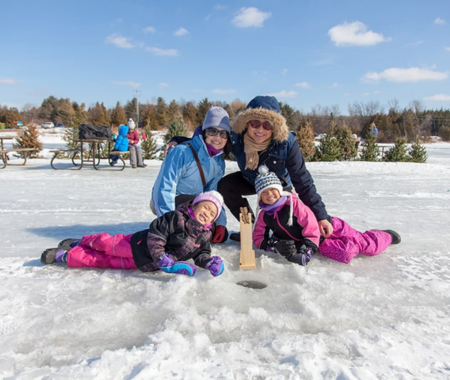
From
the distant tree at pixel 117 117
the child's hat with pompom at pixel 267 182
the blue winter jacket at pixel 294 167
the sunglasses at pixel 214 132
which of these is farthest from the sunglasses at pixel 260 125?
the distant tree at pixel 117 117

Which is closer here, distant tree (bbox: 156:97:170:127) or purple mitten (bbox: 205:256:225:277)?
purple mitten (bbox: 205:256:225:277)

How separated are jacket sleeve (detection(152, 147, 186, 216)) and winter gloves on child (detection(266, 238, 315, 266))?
95 centimetres

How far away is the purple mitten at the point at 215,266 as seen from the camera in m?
2.42

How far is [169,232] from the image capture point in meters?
2.54

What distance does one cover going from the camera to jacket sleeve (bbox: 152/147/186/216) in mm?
2951

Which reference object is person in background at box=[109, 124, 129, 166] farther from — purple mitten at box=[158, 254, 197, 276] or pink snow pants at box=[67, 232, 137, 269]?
purple mitten at box=[158, 254, 197, 276]

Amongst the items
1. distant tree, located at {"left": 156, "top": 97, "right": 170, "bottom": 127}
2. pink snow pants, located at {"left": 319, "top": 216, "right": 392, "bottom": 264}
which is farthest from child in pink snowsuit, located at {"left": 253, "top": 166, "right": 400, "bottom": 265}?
distant tree, located at {"left": 156, "top": 97, "right": 170, "bottom": 127}

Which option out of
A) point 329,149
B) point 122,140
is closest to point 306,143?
point 329,149

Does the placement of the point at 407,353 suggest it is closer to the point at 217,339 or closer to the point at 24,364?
the point at 217,339

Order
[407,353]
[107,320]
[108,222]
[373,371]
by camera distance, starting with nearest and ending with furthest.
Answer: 1. [373,371]
2. [407,353]
3. [107,320]
4. [108,222]

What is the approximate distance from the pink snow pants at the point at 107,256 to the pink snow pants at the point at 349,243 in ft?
5.10

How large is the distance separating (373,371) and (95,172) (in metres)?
8.61

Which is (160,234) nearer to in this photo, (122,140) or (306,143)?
(122,140)

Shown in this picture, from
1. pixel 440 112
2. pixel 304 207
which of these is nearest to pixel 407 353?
pixel 304 207
